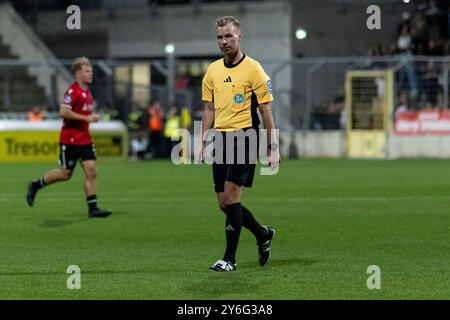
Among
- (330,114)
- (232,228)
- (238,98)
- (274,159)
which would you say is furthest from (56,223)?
(330,114)

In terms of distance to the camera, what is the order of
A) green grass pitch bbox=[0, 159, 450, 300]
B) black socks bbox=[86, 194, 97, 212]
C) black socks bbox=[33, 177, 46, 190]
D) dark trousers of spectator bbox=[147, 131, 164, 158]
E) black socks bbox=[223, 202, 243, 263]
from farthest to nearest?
dark trousers of spectator bbox=[147, 131, 164, 158] → black socks bbox=[33, 177, 46, 190] → black socks bbox=[86, 194, 97, 212] → black socks bbox=[223, 202, 243, 263] → green grass pitch bbox=[0, 159, 450, 300]

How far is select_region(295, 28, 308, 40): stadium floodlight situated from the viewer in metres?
42.9

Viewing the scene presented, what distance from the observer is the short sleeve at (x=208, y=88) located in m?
11.4

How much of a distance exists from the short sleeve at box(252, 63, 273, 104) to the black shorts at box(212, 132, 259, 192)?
1.28 ft

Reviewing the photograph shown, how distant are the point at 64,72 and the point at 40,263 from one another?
28.9 meters

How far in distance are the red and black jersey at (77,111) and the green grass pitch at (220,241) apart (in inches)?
45.2

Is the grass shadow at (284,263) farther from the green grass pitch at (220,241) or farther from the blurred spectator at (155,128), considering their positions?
the blurred spectator at (155,128)

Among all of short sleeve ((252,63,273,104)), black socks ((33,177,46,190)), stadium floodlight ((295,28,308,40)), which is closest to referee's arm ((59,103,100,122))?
black socks ((33,177,46,190))

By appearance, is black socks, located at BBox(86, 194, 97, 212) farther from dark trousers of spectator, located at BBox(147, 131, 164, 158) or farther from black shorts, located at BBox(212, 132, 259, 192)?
dark trousers of spectator, located at BBox(147, 131, 164, 158)

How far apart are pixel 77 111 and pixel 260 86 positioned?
6.46m

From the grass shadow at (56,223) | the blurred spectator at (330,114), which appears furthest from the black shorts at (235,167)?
the blurred spectator at (330,114)

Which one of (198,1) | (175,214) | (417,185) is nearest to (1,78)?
(198,1)

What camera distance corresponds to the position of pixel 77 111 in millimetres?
17094

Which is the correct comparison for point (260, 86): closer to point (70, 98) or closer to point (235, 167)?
point (235, 167)
